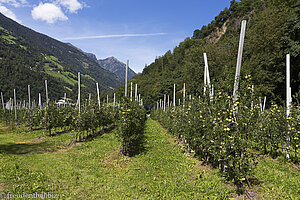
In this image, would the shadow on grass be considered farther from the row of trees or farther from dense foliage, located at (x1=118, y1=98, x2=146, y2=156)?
dense foliage, located at (x1=118, y1=98, x2=146, y2=156)

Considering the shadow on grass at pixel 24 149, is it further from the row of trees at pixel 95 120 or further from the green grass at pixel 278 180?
the green grass at pixel 278 180

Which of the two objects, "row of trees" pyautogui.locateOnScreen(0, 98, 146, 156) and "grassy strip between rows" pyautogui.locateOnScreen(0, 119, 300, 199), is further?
"row of trees" pyautogui.locateOnScreen(0, 98, 146, 156)

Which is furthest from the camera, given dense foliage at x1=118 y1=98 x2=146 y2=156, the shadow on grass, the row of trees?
the shadow on grass

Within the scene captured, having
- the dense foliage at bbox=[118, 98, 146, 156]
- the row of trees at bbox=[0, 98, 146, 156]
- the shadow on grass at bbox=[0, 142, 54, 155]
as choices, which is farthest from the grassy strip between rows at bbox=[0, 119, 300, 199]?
the shadow on grass at bbox=[0, 142, 54, 155]

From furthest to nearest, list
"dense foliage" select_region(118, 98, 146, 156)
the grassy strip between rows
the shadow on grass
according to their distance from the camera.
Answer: the shadow on grass < "dense foliage" select_region(118, 98, 146, 156) < the grassy strip between rows

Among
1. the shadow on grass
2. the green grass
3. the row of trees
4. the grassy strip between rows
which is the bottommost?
the shadow on grass

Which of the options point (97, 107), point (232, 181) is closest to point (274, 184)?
point (232, 181)

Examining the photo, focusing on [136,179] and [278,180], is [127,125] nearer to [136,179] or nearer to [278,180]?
[136,179]

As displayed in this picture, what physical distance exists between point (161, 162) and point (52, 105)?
44.9ft

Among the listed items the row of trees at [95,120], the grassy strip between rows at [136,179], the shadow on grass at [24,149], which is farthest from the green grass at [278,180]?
the shadow on grass at [24,149]

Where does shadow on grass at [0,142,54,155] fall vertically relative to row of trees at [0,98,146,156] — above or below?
below

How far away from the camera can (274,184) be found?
198 inches

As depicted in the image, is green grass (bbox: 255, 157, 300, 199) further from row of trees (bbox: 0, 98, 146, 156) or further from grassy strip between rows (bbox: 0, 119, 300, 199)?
row of trees (bbox: 0, 98, 146, 156)

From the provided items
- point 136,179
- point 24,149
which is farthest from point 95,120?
point 136,179
